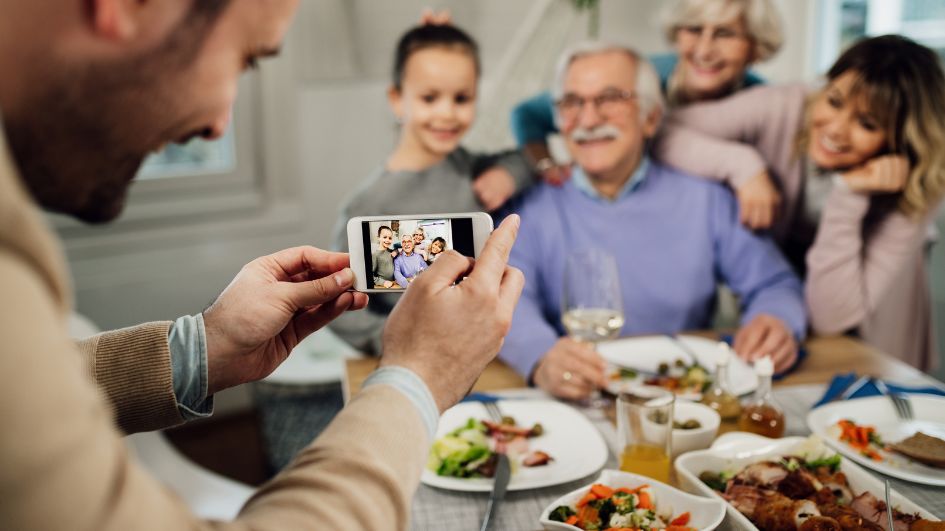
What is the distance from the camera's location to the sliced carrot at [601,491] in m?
0.93

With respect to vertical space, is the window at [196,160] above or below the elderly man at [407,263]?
below

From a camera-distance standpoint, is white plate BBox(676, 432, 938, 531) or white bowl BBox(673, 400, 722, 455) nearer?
white plate BBox(676, 432, 938, 531)

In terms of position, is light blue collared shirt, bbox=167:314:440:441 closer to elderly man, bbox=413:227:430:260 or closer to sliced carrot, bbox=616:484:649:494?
elderly man, bbox=413:227:430:260

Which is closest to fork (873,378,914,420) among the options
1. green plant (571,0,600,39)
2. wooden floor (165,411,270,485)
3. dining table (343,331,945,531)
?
dining table (343,331,945,531)

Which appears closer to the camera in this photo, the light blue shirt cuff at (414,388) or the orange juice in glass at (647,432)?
the light blue shirt cuff at (414,388)

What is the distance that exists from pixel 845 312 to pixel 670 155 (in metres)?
0.53

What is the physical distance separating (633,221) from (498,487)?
106 cm

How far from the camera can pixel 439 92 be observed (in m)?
1.82

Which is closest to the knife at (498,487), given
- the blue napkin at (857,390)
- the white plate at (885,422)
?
the white plate at (885,422)

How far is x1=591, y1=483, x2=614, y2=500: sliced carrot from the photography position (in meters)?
0.93

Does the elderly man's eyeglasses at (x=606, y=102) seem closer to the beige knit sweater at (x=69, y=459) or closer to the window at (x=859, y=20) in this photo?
the window at (x=859, y=20)

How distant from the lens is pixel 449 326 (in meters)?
0.71

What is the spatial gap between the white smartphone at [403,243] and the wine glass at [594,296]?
0.51 meters

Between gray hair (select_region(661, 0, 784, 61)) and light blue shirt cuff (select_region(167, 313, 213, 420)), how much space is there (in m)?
1.51
